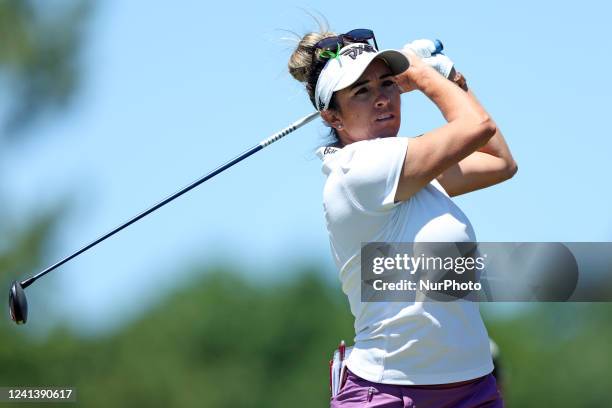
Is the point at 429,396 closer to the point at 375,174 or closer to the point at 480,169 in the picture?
the point at 375,174

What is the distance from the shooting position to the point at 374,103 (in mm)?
4770

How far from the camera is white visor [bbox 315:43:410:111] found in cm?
471

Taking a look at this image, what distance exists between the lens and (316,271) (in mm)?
30500

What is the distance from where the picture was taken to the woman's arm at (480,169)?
4883mm

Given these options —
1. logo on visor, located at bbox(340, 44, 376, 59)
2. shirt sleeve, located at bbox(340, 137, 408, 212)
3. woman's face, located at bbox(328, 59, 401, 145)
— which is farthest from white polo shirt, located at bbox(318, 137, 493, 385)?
logo on visor, located at bbox(340, 44, 376, 59)

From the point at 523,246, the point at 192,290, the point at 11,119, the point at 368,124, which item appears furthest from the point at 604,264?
the point at 192,290

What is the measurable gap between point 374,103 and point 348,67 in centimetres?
15

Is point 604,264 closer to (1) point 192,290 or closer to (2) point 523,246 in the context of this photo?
(2) point 523,246

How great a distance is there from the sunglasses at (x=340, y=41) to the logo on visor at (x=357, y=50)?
4 centimetres

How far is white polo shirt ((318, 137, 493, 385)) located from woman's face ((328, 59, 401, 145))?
0.61 feet

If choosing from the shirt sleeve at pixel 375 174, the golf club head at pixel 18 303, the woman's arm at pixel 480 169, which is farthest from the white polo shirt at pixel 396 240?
the golf club head at pixel 18 303

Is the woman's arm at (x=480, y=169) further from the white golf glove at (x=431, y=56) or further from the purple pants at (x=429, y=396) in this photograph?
the purple pants at (x=429, y=396)

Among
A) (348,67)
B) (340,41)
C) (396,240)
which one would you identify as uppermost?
(340,41)

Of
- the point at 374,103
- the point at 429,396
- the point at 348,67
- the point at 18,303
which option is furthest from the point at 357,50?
the point at 18,303
